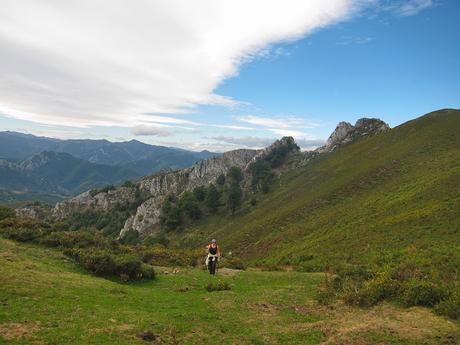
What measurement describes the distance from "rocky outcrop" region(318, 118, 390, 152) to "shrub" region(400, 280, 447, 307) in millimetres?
109826

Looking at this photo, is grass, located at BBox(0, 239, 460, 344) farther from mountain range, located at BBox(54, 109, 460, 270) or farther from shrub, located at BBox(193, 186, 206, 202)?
shrub, located at BBox(193, 186, 206, 202)

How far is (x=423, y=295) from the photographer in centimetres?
1738

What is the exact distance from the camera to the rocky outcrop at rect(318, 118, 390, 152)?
12331cm

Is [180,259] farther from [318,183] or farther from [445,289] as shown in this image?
[318,183]

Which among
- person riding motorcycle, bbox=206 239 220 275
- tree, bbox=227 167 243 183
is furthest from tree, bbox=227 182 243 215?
person riding motorcycle, bbox=206 239 220 275

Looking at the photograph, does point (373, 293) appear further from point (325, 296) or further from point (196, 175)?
point (196, 175)

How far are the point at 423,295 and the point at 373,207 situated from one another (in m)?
31.8

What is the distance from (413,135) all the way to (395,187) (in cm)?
3579

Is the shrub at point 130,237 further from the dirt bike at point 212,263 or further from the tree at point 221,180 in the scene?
the dirt bike at point 212,263

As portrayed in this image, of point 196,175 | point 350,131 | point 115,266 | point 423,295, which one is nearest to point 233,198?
point 350,131

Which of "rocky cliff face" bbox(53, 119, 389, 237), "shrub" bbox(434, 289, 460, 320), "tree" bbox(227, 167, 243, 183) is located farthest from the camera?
"tree" bbox(227, 167, 243, 183)

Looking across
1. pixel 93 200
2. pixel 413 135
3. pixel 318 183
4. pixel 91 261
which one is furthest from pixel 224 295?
pixel 93 200

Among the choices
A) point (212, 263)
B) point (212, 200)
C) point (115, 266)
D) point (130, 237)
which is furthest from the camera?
point (212, 200)

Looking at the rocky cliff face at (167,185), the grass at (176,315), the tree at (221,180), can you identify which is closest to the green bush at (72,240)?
the grass at (176,315)
